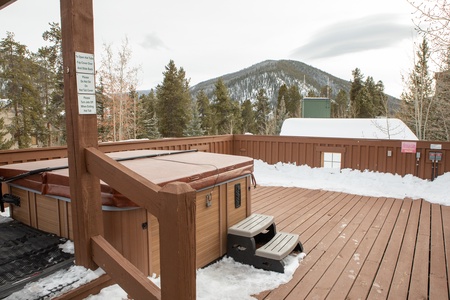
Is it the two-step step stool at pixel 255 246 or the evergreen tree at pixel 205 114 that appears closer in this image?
the two-step step stool at pixel 255 246

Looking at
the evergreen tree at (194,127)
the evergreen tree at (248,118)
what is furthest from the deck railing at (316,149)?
the evergreen tree at (248,118)

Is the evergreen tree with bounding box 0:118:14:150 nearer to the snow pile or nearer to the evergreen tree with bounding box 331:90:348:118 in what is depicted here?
the snow pile

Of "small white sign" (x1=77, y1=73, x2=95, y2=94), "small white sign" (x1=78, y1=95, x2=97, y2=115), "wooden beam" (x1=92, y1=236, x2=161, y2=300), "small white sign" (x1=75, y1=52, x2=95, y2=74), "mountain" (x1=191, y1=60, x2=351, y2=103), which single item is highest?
"mountain" (x1=191, y1=60, x2=351, y2=103)

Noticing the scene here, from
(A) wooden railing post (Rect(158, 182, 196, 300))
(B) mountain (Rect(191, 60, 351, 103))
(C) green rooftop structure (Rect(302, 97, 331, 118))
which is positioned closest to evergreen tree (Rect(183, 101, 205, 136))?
(C) green rooftop structure (Rect(302, 97, 331, 118))

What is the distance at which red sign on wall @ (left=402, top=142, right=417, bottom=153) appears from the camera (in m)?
6.04

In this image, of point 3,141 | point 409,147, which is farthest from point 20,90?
point 409,147

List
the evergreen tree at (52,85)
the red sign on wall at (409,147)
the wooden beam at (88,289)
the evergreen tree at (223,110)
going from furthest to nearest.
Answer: the evergreen tree at (223,110)
the evergreen tree at (52,85)
the red sign on wall at (409,147)
the wooden beam at (88,289)

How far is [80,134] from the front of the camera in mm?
1730

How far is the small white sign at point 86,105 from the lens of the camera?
1.73 meters

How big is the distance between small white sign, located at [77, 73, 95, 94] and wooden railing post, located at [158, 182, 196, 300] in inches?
37.7

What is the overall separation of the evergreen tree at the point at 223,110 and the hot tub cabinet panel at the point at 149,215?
2646 cm

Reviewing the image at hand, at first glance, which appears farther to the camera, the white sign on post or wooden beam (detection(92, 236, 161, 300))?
the white sign on post

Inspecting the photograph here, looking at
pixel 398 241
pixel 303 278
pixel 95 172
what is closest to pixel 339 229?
pixel 398 241

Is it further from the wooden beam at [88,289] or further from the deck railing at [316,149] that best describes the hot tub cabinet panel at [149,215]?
the deck railing at [316,149]
